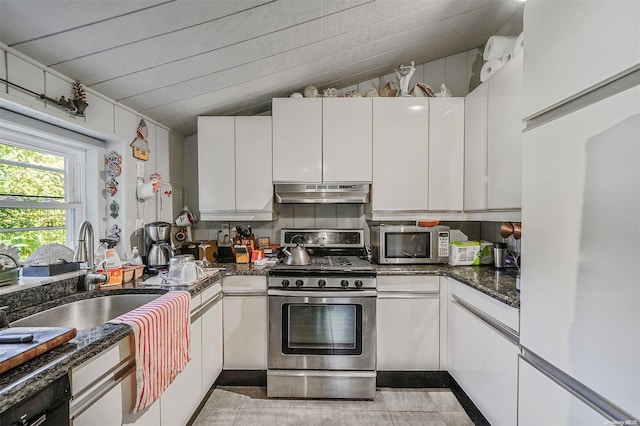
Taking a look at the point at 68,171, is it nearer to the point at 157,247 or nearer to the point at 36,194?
the point at 36,194

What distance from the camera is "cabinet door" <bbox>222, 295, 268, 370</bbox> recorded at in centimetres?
220

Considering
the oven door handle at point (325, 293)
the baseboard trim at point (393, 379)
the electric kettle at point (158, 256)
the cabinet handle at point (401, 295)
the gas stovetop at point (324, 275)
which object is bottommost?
the baseboard trim at point (393, 379)

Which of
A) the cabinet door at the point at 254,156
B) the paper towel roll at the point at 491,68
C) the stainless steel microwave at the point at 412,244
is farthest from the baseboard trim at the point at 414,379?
the paper towel roll at the point at 491,68

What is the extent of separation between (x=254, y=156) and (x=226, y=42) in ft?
3.36

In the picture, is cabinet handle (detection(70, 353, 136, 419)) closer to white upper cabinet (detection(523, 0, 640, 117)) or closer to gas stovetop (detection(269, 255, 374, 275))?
gas stovetop (detection(269, 255, 374, 275))

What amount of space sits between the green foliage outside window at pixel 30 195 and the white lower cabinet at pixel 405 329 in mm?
2143

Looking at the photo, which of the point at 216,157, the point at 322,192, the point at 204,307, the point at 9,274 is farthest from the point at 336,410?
the point at 216,157

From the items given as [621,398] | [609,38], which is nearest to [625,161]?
[609,38]

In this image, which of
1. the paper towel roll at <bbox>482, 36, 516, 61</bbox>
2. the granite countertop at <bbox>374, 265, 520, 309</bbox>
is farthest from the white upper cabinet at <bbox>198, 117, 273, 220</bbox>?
the paper towel roll at <bbox>482, 36, 516, 61</bbox>

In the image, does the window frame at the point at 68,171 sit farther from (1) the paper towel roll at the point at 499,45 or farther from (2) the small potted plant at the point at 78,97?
(1) the paper towel roll at the point at 499,45

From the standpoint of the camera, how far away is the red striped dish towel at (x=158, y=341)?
1.19m

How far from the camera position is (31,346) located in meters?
0.86

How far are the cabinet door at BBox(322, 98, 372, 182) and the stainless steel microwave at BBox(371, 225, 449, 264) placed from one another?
1.78 ft

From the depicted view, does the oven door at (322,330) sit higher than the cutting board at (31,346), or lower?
lower
